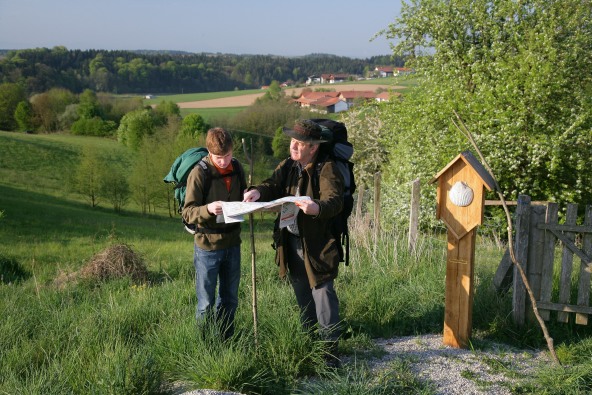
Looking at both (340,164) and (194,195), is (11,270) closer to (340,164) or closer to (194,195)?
(194,195)

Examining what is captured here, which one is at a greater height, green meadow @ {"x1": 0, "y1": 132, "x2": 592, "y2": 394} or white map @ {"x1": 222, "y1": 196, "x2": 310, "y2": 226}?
white map @ {"x1": 222, "y1": 196, "x2": 310, "y2": 226}

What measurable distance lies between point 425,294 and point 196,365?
2845 millimetres

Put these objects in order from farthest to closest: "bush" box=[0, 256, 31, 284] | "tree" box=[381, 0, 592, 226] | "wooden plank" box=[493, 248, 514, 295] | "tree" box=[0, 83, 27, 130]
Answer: "tree" box=[0, 83, 27, 130] → "tree" box=[381, 0, 592, 226] → "bush" box=[0, 256, 31, 284] → "wooden plank" box=[493, 248, 514, 295]

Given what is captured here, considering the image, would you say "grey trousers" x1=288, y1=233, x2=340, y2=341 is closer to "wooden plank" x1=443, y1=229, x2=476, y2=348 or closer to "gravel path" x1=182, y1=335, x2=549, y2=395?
"gravel path" x1=182, y1=335, x2=549, y2=395

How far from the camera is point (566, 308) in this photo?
16.9 ft

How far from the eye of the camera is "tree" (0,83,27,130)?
69062 millimetres

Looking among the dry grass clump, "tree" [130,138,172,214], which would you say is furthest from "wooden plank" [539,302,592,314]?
"tree" [130,138,172,214]

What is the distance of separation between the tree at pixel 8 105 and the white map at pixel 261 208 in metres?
74.6

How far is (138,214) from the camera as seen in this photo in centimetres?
3641

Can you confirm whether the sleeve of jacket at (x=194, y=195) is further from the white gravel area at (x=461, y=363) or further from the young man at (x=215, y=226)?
the white gravel area at (x=461, y=363)

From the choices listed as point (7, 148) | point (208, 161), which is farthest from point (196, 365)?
point (7, 148)

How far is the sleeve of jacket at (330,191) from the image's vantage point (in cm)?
388

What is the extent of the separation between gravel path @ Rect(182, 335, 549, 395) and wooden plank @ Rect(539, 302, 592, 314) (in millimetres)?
Answer: 629

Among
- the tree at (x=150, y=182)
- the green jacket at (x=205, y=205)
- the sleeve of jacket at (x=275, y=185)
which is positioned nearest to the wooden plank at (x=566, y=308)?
the sleeve of jacket at (x=275, y=185)
